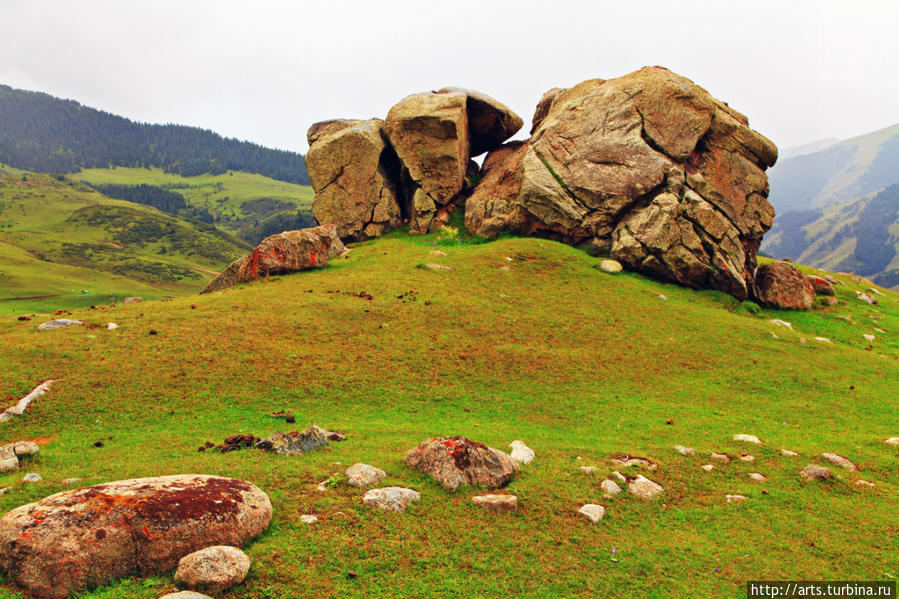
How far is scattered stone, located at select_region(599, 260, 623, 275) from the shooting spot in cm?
3416

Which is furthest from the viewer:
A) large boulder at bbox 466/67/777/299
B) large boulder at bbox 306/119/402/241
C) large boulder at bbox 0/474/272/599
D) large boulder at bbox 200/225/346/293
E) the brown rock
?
large boulder at bbox 306/119/402/241

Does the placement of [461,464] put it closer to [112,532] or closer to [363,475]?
[363,475]

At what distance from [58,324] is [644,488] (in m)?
21.9

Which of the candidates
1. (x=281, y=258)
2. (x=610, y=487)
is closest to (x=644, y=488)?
(x=610, y=487)

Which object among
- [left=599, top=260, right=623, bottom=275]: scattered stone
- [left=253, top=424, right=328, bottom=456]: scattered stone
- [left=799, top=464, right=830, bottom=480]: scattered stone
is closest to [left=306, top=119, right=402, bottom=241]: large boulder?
[left=599, top=260, right=623, bottom=275]: scattered stone

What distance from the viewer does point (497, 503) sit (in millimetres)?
9453

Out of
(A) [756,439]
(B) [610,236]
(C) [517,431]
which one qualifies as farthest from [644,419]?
(B) [610,236]

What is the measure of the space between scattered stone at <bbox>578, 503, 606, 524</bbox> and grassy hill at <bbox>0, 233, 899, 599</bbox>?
189 millimetres

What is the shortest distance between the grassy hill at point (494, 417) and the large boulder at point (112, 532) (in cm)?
29

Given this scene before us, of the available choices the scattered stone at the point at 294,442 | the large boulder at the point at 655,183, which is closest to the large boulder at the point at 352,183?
the large boulder at the point at 655,183

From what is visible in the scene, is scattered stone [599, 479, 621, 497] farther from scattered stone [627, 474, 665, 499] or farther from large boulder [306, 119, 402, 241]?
large boulder [306, 119, 402, 241]

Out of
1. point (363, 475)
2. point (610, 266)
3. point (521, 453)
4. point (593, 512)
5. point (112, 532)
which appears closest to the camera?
point (112, 532)

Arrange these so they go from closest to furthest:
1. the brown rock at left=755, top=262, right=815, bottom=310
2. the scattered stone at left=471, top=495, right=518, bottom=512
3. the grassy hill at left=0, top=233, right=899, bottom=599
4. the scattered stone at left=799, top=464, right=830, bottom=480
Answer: the grassy hill at left=0, top=233, right=899, bottom=599 → the scattered stone at left=471, top=495, right=518, bottom=512 → the scattered stone at left=799, top=464, right=830, bottom=480 → the brown rock at left=755, top=262, right=815, bottom=310

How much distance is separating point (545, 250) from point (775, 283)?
17920 mm
